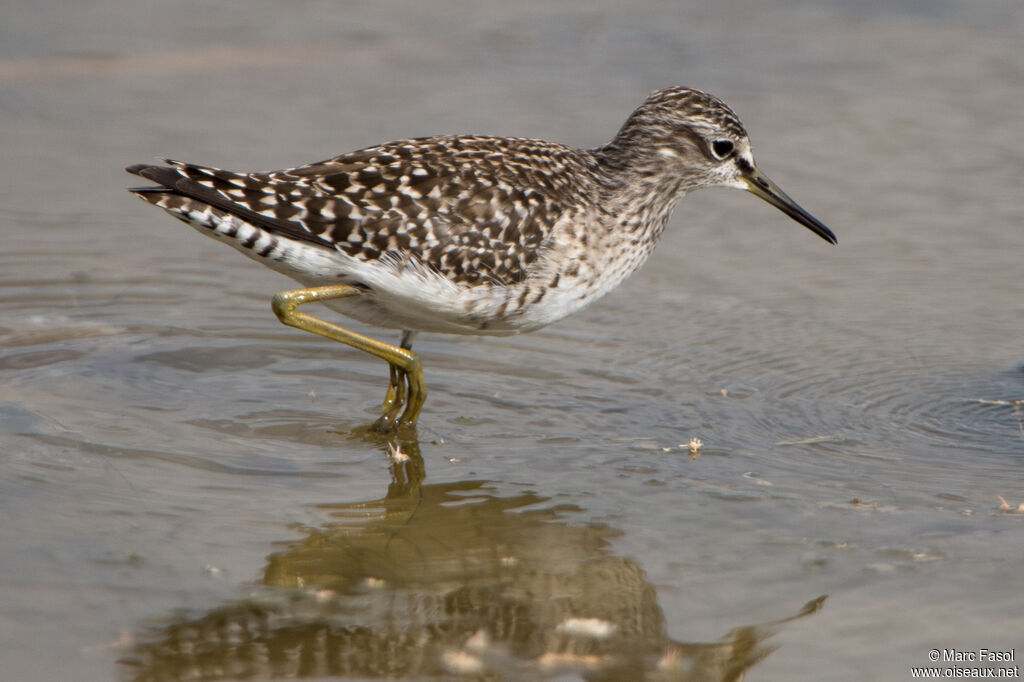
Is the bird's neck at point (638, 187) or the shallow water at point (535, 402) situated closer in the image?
the shallow water at point (535, 402)

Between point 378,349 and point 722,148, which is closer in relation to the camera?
point 378,349

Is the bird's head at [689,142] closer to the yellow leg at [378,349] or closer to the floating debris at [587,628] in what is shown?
the yellow leg at [378,349]

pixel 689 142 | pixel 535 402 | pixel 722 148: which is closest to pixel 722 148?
pixel 722 148

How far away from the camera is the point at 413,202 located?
704cm

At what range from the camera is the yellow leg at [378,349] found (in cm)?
702

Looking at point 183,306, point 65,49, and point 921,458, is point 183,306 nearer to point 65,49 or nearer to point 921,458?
point 921,458

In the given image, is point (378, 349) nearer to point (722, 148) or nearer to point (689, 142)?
point (689, 142)

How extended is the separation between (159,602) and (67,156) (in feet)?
23.4

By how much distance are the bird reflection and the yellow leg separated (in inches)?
42.3

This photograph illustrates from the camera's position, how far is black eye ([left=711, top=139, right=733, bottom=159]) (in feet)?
26.5

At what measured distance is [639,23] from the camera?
47.3 ft

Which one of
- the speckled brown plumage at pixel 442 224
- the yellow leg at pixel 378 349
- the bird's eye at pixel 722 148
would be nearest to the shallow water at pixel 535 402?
the yellow leg at pixel 378 349

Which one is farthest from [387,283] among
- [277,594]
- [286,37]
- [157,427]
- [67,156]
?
[286,37]

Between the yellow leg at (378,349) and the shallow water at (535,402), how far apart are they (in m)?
0.15
